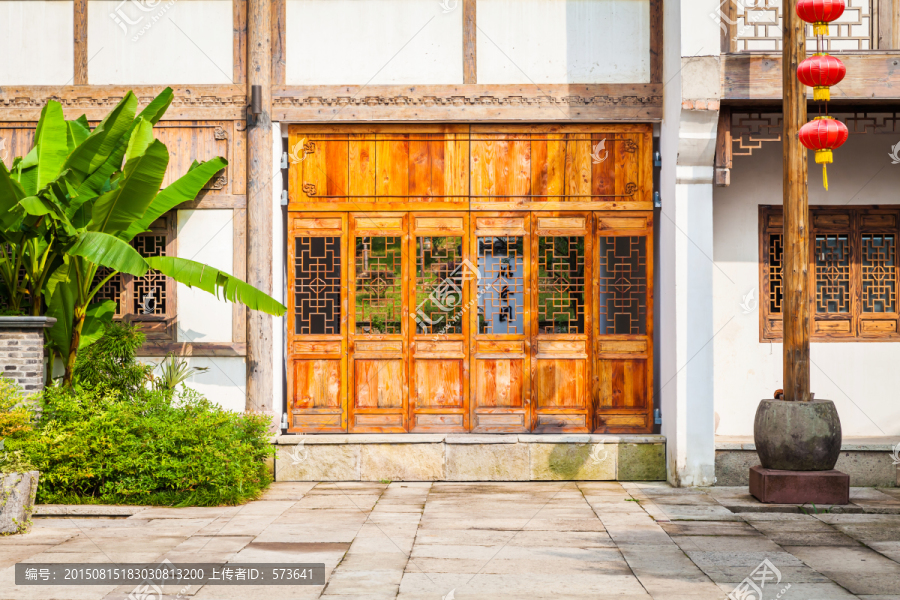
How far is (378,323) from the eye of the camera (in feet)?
29.0

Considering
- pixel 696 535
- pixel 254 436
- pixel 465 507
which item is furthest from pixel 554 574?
pixel 254 436

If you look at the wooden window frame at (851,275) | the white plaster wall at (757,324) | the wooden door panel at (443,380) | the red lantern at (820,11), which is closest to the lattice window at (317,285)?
the wooden door panel at (443,380)

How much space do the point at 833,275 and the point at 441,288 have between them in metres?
4.31

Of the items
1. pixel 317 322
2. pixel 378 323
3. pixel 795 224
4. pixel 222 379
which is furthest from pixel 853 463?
pixel 222 379

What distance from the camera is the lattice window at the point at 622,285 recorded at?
8820mm

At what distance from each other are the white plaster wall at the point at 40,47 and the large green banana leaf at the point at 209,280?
2790mm

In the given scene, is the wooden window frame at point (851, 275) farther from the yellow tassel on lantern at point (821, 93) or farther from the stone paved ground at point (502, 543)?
the yellow tassel on lantern at point (821, 93)

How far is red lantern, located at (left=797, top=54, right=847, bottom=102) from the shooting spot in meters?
6.90

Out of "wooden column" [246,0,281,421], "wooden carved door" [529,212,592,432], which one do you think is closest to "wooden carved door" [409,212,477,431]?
"wooden carved door" [529,212,592,432]

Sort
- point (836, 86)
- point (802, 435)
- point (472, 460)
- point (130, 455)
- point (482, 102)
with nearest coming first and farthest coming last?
point (802, 435), point (130, 455), point (836, 86), point (472, 460), point (482, 102)

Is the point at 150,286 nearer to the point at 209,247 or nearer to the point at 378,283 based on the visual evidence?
the point at 209,247

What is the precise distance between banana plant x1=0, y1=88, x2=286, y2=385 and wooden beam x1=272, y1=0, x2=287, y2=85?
129cm

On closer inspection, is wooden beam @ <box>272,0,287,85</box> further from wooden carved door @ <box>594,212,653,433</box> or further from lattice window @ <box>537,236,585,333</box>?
wooden carved door @ <box>594,212,653,433</box>

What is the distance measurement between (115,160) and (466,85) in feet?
11.8
